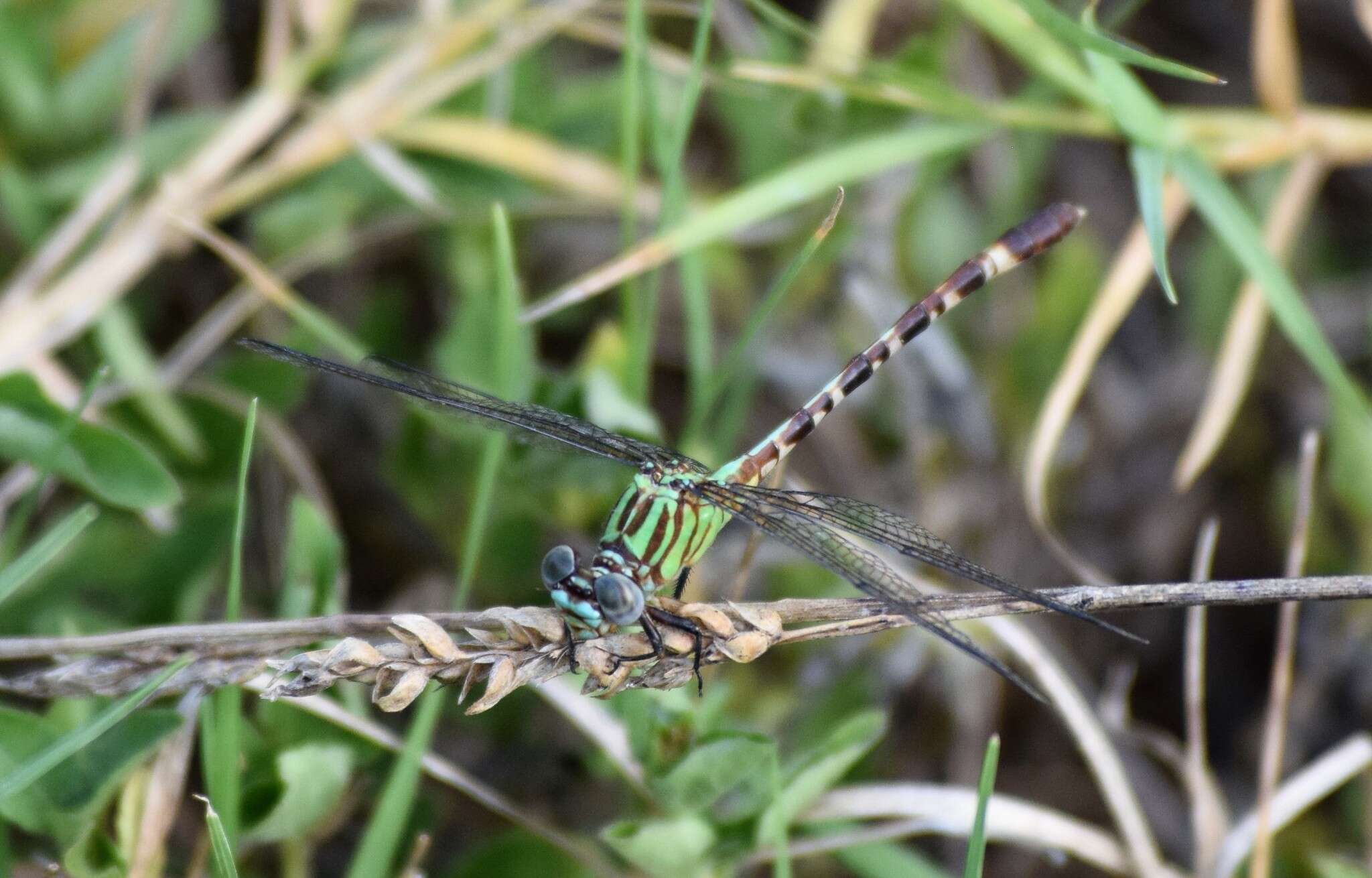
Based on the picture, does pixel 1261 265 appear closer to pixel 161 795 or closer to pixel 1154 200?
pixel 1154 200

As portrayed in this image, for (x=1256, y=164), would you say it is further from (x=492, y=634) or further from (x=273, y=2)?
(x=273, y=2)

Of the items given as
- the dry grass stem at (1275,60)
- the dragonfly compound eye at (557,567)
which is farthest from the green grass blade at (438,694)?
the dry grass stem at (1275,60)

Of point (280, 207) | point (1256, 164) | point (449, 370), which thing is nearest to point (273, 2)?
point (280, 207)

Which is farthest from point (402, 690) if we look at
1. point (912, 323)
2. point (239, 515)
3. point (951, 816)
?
point (912, 323)

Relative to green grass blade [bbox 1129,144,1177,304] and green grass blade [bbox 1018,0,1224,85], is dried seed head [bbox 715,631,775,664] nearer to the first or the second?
green grass blade [bbox 1129,144,1177,304]

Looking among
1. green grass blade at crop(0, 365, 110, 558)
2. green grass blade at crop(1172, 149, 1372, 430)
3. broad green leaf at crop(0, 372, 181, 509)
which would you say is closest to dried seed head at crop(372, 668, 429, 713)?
green grass blade at crop(0, 365, 110, 558)

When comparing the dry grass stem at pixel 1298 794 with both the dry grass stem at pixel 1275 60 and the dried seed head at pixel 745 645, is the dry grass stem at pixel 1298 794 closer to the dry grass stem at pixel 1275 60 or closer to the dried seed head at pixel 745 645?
the dried seed head at pixel 745 645
